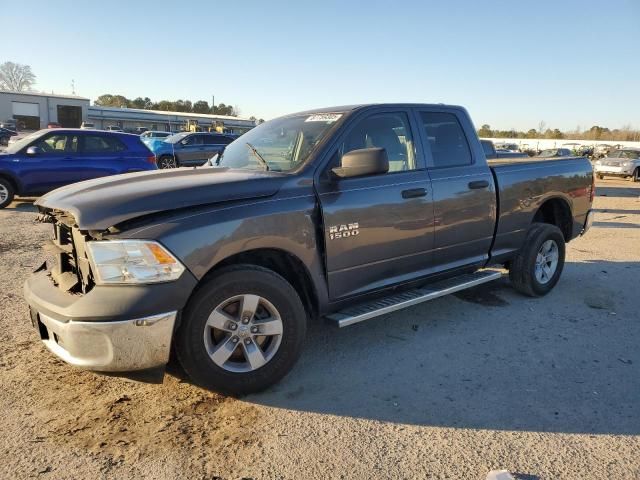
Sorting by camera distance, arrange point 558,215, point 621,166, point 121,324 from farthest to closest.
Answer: point 621,166
point 558,215
point 121,324

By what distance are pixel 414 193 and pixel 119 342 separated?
248 cm

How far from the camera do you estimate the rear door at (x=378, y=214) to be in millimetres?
3600

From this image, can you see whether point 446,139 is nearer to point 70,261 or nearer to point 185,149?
point 70,261

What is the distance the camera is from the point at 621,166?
25062mm

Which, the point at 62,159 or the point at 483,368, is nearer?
the point at 483,368

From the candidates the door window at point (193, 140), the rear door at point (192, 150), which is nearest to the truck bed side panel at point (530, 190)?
the rear door at point (192, 150)

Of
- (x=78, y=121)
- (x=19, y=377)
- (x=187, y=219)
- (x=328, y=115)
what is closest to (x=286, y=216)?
(x=187, y=219)

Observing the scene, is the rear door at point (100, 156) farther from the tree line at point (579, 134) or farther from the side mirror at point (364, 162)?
the tree line at point (579, 134)

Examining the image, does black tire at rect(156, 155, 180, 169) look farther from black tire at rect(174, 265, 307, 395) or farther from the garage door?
the garage door

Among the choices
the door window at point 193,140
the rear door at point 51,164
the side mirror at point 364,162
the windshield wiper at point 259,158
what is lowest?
the side mirror at point 364,162

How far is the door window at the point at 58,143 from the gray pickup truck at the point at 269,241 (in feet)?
27.8

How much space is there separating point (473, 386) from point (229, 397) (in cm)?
167

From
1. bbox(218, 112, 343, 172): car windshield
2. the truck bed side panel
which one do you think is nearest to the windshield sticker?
bbox(218, 112, 343, 172): car windshield

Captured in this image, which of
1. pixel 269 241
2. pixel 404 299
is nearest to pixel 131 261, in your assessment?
pixel 269 241
